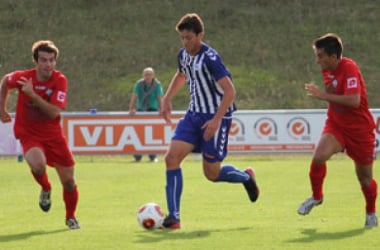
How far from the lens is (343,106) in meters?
10.9

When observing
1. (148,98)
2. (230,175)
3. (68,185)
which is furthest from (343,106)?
(148,98)

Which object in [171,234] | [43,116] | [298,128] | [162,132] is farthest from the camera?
[298,128]

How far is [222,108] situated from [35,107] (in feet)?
6.19

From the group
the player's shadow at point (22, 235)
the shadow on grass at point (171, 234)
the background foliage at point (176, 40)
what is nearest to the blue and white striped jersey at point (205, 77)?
the shadow on grass at point (171, 234)

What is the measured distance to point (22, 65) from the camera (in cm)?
4050

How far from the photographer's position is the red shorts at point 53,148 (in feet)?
36.6

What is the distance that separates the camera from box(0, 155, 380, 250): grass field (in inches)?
381

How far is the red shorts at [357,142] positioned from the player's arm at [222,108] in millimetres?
1085

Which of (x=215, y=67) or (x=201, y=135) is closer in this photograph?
(x=215, y=67)

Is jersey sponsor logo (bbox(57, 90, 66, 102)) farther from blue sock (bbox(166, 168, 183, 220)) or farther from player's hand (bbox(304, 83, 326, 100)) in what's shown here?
player's hand (bbox(304, 83, 326, 100))

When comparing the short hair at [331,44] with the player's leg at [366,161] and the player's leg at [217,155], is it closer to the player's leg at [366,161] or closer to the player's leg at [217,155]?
the player's leg at [366,161]

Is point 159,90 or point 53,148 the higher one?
point 53,148

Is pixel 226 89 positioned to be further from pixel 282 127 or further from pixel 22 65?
pixel 22 65

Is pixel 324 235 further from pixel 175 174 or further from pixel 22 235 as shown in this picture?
pixel 22 235
